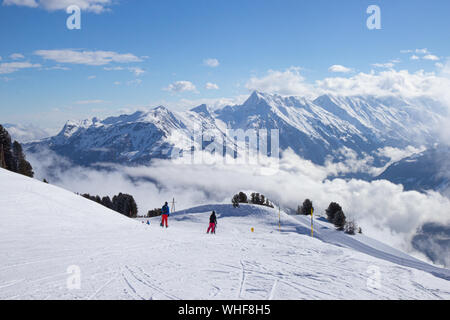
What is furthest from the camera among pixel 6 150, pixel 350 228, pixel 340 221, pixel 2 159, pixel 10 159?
pixel 10 159

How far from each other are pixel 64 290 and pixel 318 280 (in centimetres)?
800

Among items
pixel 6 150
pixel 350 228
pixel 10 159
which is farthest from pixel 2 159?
pixel 350 228

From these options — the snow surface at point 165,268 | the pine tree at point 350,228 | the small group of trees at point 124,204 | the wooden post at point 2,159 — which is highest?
the wooden post at point 2,159

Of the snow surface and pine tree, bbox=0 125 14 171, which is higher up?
pine tree, bbox=0 125 14 171

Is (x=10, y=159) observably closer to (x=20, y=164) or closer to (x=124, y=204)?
(x=20, y=164)

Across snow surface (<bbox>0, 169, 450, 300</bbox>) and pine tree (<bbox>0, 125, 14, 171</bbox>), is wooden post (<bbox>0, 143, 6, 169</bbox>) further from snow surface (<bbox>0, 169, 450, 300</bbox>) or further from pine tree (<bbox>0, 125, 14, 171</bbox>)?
snow surface (<bbox>0, 169, 450, 300</bbox>)

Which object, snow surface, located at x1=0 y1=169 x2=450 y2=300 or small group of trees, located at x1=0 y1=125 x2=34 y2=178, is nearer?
snow surface, located at x1=0 y1=169 x2=450 y2=300

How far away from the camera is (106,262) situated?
1190cm

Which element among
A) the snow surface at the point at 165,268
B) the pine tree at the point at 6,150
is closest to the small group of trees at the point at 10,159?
the pine tree at the point at 6,150

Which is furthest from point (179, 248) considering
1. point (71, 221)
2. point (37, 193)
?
point (37, 193)

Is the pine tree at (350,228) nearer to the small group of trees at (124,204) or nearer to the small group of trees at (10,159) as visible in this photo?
the small group of trees at (124,204)

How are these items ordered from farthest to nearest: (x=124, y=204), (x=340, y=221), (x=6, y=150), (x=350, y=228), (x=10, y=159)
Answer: (x=124, y=204), (x=10, y=159), (x=6, y=150), (x=340, y=221), (x=350, y=228)

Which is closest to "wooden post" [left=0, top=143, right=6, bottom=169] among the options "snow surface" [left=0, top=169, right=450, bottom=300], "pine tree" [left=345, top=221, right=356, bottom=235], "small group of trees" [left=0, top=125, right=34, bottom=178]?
"small group of trees" [left=0, top=125, right=34, bottom=178]

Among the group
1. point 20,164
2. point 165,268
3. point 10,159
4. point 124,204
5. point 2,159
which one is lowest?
point 124,204
